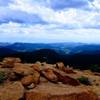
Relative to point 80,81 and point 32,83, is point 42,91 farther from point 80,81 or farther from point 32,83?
point 80,81

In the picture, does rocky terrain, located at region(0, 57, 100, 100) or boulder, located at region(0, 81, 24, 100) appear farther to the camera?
rocky terrain, located at region(0, 57, 100, 100)

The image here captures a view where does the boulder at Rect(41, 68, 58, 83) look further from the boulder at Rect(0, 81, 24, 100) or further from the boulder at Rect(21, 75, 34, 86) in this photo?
the boulder at Rect(0, 81, 24, 100)

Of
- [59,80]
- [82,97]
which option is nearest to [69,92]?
[82,97]

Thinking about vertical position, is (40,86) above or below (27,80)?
below

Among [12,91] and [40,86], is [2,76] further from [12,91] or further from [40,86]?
[12,91]

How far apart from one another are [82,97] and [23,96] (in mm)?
4386

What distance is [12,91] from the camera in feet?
76.2

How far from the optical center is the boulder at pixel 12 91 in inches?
886

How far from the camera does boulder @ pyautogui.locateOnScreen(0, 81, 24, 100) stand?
22.5 metres

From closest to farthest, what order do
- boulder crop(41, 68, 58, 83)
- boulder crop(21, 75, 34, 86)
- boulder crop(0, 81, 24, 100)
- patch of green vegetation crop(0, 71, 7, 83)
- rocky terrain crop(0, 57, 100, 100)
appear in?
boulder crop(0, 81, 24, 100), rocky terrain crop(0, 57, 100, 100), boulder crop(21, 75, 34, 86), patch of green vegetation crop(0, 71, 7, 83), boulder crop(41, 68, 58, 83)

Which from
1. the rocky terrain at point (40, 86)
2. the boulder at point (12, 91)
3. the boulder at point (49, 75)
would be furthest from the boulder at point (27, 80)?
the boulder at point (49, 75)

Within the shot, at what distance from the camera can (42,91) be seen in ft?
77.0

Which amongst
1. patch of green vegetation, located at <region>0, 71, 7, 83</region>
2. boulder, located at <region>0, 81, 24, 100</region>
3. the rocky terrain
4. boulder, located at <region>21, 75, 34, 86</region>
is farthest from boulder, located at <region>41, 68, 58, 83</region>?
boulder, located at <region>0, 81, 24, 100</region>

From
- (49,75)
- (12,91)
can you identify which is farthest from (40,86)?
(12,91)
